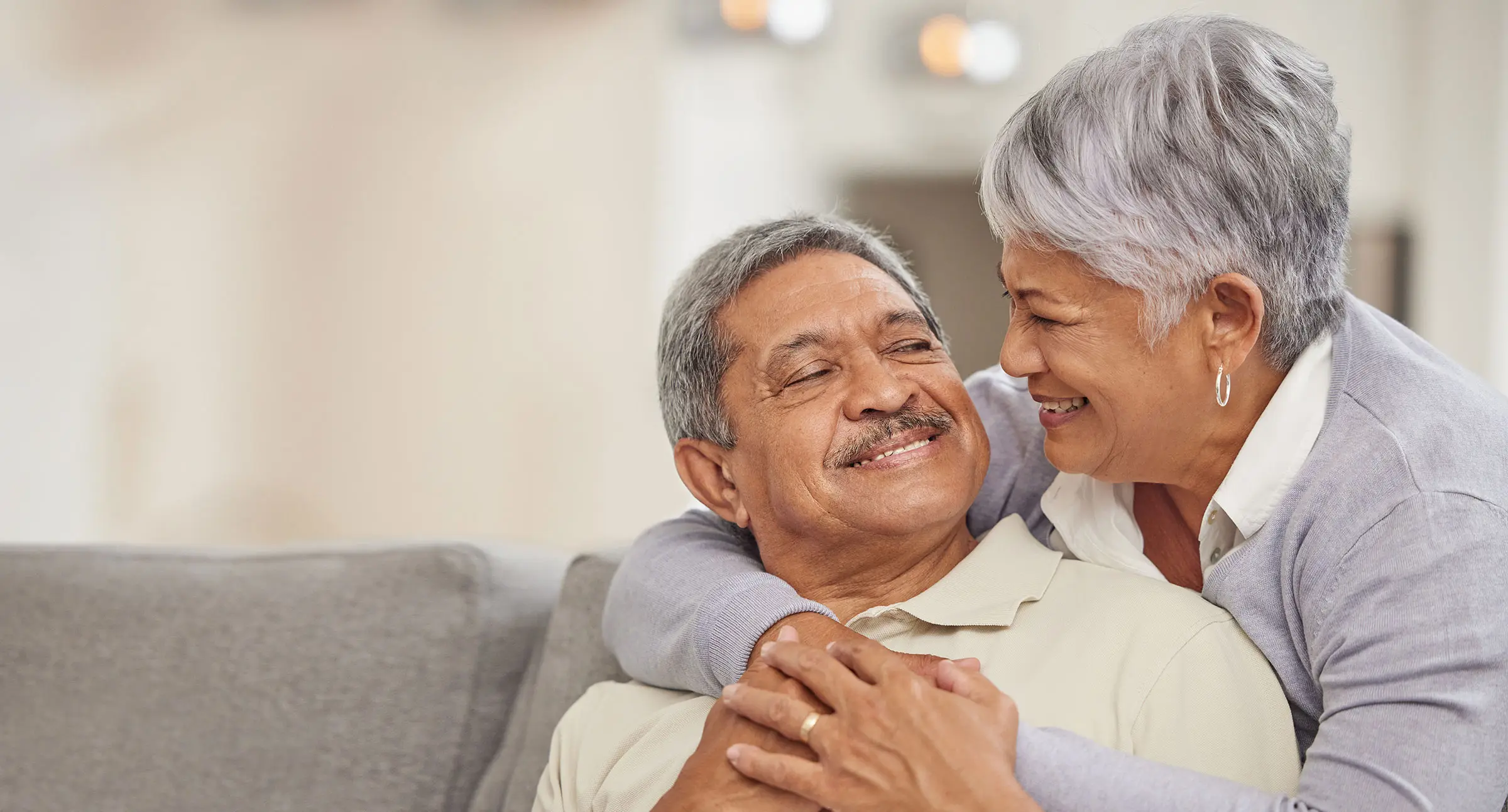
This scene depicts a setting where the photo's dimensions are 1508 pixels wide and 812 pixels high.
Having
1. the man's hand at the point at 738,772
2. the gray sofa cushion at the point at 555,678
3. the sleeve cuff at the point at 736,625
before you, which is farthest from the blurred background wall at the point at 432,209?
the man's hand at the point at 738,772

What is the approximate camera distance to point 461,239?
15.7 ft

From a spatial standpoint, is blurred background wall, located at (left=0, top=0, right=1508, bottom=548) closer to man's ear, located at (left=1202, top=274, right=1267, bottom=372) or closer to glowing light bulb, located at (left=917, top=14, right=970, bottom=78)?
glowing light bulb, located at (left=917, top=14, right=970, bottom=78)

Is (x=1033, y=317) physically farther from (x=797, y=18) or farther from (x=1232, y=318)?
(x=797, y=18)

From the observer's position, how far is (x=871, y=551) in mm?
1621

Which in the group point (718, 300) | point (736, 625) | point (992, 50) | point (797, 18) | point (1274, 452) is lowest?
point (736, 625)

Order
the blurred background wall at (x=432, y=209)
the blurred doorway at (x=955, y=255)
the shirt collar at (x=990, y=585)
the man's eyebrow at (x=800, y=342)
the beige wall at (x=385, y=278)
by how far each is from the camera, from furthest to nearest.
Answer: the beige wall at (x=385, y=278)
the blurred background wall at (x=432, y=209)
the blurred doorway at (x=955, y=255)
the man's eyebrow at (x=800, y=342)
the shirt collar at (x=990, y=585)

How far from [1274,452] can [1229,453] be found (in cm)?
10

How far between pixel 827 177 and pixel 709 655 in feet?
11.7

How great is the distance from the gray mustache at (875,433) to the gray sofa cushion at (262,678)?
66 cm

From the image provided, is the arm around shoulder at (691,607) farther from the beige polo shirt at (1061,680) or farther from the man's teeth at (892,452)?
the man's teeth at (892,452)

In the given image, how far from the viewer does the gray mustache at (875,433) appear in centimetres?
157

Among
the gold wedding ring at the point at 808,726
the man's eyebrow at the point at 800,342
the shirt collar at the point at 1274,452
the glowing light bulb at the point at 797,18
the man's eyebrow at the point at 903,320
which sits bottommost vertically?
the gold wedding ring at the point at 808,726

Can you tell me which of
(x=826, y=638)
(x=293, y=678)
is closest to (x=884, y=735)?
(x=826, y=638)

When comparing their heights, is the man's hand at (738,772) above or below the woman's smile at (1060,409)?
below
